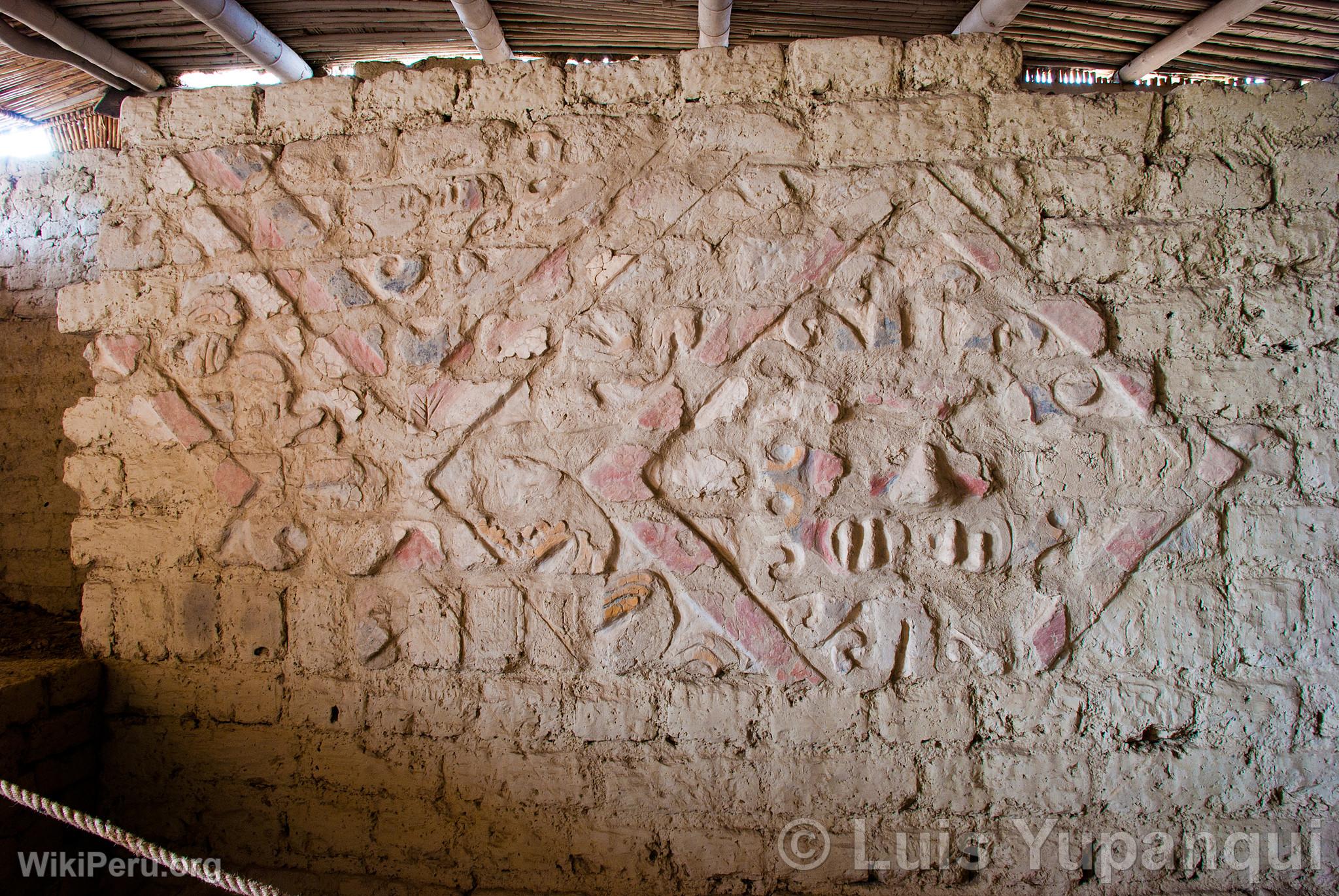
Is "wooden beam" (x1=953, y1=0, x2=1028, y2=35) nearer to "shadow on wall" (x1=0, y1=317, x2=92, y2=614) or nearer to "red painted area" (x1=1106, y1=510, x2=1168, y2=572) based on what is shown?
"red painted area" (x1=1106, y1=510, x2=1168, y2=572)

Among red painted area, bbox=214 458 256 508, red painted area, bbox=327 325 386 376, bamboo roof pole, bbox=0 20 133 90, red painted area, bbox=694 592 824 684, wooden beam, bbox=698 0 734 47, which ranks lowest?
red painted area, bbox=694 592 824 684

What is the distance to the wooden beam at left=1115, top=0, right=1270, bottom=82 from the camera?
203 centimetres

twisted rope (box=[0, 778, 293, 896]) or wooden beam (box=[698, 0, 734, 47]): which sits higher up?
wooden beam (box=[698, 0, 734, 47])

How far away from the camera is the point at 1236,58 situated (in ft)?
7.76

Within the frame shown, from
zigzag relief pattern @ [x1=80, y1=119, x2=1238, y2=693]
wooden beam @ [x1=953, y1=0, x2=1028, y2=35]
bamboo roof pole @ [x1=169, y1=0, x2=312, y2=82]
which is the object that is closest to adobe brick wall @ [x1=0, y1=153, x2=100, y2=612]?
zigzag relief pattern @ [x1=80, y1=119, x2=1238, y2=693]

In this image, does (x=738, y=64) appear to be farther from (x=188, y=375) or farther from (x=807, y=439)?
(x=188, y=375)

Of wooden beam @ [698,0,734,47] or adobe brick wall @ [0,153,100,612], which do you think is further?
adobe brick wall @ [0,153,100,612]

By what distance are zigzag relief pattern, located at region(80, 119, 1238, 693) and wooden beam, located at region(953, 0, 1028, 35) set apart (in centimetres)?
57

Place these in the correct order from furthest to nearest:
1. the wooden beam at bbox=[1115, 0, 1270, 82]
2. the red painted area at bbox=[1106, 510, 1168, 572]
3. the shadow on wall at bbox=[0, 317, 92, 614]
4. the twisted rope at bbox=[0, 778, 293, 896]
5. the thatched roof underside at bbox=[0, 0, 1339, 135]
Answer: the shadow on wall at bbox=[0, 317, 92, 614] < the thatched roof underside at bbox=[0, 0, 1339, 135] < the wooden beam at bbox=[1115, 0, 1270, 82] < the red painted area at bbox=[1106, 510, 1168, 572] < the twisted rope at bbox=[0, 778, 293, 896]

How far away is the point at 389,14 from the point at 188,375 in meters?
1.31

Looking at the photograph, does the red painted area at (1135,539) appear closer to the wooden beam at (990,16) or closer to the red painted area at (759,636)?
the red painted area at (759,636)

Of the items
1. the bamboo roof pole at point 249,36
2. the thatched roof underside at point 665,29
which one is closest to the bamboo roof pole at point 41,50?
the thatched roof underside at point 665,29

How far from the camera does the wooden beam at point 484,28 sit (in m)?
2.07

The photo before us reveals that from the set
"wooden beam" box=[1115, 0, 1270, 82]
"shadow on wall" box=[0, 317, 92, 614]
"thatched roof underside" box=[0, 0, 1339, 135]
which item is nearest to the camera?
"wooden beam" box=[1115, 0, 1270, 82]
